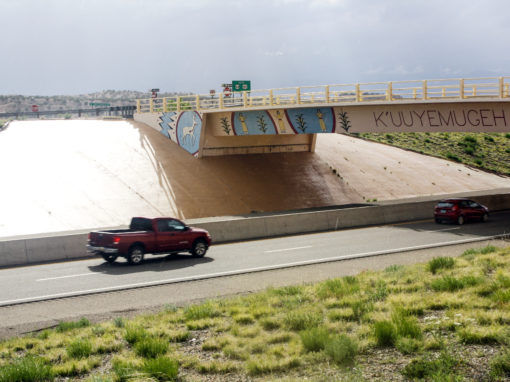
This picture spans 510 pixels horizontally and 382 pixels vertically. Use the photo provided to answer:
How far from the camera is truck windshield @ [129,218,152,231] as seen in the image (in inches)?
848

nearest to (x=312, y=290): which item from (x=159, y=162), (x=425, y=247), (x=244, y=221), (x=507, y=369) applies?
(x=507, y=369)

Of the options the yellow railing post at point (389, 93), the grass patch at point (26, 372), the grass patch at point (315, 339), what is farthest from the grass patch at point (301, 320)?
the yellow railing post at point (389, 93)

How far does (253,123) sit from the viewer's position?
38.8 meters

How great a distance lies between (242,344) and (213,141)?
3179cm

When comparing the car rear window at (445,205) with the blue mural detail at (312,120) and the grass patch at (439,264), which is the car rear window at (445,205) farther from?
the grass patch at (439,264)

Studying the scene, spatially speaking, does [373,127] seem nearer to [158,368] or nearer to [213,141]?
[213,141]

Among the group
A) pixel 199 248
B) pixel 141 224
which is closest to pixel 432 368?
pixel 199 248

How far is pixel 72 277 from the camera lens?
18.8 meters

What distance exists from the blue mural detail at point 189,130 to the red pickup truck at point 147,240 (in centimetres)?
1929

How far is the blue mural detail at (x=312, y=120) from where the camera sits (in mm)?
34594

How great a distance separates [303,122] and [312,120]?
0.66 metres

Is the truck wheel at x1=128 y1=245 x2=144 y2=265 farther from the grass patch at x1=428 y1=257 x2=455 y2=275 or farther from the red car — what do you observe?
the red car

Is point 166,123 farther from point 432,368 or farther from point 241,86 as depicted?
point 432,368

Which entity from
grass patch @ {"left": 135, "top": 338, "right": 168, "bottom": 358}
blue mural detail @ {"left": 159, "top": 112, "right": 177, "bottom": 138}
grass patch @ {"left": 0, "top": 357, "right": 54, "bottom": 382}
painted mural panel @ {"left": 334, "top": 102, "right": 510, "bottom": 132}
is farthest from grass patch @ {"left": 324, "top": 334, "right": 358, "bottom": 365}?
blue mural detail @ {"left": 159, "top": 112, "right": 177, "bottom": 138}
